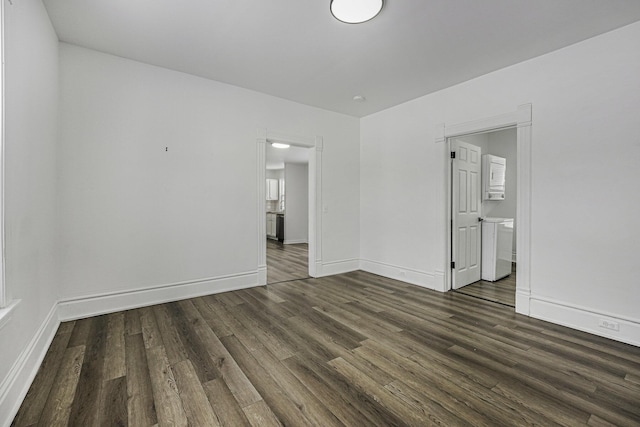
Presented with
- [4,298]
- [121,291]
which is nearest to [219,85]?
[121,291]

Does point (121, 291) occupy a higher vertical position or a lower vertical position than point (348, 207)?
lower

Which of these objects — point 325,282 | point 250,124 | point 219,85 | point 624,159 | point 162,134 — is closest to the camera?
point 624,159

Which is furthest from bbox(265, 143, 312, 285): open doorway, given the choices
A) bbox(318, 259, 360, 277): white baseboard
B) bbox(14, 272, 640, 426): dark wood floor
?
bbox(14, 272, 640, 426): dark wood floor

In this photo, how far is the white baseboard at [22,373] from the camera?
1523mm

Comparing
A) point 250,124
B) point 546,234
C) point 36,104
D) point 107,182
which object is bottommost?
point 546,234

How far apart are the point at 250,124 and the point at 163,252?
6.66 ft

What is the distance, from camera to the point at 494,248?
4.44 metres

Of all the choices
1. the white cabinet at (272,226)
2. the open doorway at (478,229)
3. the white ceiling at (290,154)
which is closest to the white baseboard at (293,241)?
the white cabinet at (272,226)

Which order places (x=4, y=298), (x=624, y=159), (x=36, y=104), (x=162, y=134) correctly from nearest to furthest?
(x=4, y=298), (x=36, y=104), (x=624, y=159), (x=162, y=134)

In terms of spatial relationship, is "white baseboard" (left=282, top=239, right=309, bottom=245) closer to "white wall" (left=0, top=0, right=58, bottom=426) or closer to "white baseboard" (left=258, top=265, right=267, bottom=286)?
"white baseboard" (left=258, top=265, right=267, bottom=286)

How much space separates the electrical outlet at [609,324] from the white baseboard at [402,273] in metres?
1.60

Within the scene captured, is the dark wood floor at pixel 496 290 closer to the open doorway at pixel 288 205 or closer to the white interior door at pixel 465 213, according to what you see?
the white interior door at pixel 465 213

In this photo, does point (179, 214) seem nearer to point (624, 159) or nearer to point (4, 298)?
point (4, 298)

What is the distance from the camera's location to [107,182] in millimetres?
3070
